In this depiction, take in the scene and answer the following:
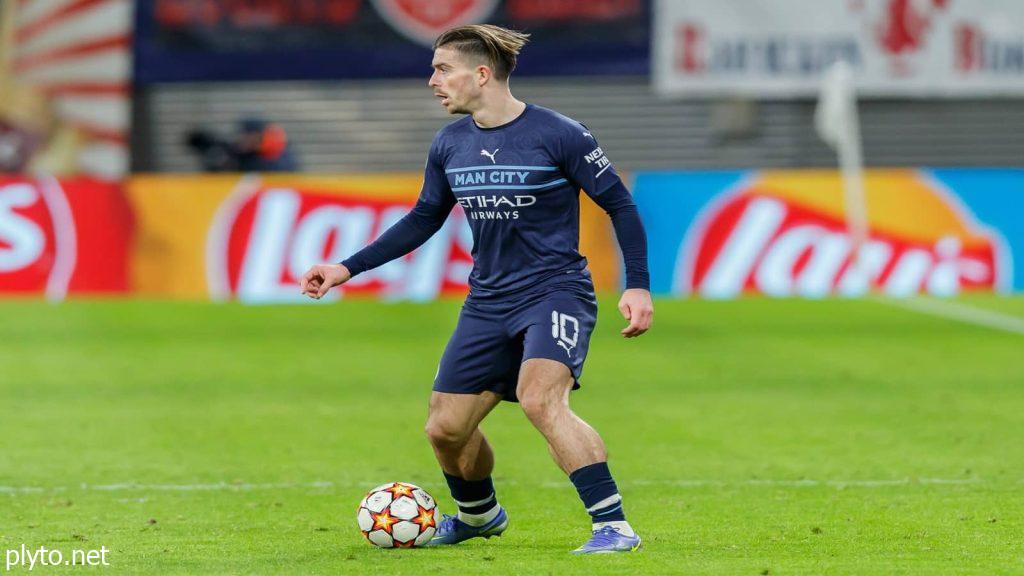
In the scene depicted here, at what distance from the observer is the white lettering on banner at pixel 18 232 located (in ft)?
66.0

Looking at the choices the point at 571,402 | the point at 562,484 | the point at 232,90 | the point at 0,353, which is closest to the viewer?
the point at 562,484

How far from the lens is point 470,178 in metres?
7.13

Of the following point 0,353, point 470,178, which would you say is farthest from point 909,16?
point 470,178

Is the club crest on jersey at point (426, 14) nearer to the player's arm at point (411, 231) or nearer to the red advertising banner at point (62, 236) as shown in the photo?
the red advertising banner at point (62, 236)

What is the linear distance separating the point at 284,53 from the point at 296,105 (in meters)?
3.93

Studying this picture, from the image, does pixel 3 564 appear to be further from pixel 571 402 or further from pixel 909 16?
pixel 909 16

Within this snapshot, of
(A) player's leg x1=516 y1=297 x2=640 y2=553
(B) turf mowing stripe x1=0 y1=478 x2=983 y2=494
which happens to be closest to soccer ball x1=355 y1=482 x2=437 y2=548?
(A) player's leg x1=516 y1=297 x2=640 y2=553

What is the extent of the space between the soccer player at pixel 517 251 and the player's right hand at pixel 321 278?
0.6 inches

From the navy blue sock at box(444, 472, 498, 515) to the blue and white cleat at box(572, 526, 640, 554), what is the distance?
0.59 metres

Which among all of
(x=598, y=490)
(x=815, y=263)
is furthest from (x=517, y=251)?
(x=815, y=263)

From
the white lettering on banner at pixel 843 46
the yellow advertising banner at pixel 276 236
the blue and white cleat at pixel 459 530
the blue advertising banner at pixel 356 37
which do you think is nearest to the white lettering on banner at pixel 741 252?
the yellow advertising banner at pixel 276 236

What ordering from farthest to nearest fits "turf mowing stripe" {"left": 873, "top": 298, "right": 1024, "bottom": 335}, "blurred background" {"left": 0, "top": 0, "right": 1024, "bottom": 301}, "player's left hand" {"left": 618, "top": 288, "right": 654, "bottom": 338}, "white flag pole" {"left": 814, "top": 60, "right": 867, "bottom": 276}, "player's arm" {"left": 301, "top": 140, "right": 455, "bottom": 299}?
"white flag pole" {"left": 814, "top": 60, "right": 867, "bottom": 276}
"blurred background" {"left": 0, "top": 0, "right": 1024, "bottom": 301}
"turf mowing stripe" {"left": 873, "top": 298, "right": 1024, "bottom": 335}
"player's arm" {"left": 301, "top": 140, "right": 455, "bottom": 299}
"player's left hand" {"left": 618, "top": 288, "right": 654, "bottom": 338}

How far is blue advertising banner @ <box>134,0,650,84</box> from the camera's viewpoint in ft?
81.0

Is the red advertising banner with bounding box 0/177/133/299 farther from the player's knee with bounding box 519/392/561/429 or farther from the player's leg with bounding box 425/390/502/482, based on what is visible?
the player's knee with bounding box 519/392/561/429
